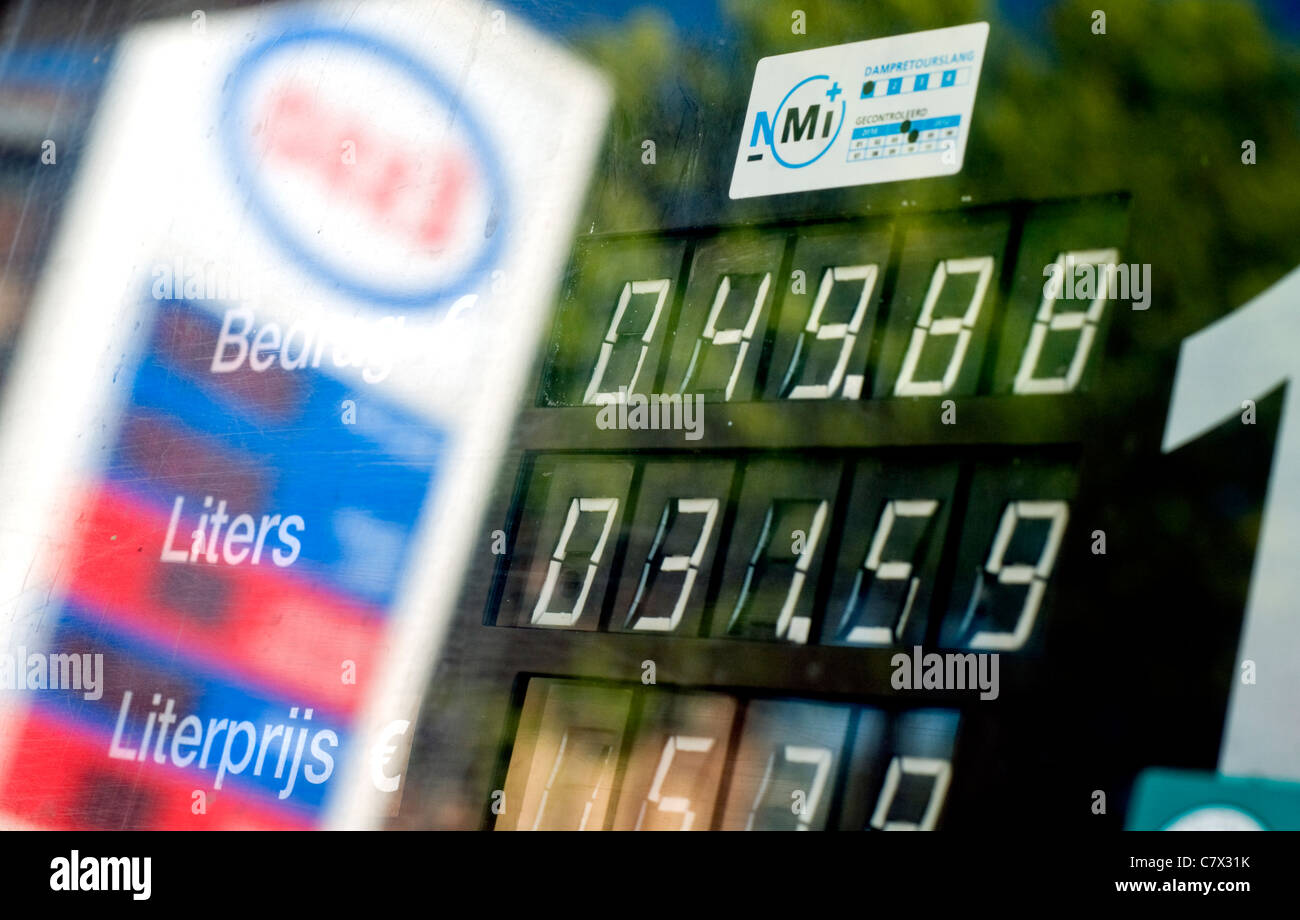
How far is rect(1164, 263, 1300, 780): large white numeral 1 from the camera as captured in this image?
59.4 inches

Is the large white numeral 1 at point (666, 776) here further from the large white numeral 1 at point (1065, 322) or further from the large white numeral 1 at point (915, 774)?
the large white numeral 1 at point (1065, 322)

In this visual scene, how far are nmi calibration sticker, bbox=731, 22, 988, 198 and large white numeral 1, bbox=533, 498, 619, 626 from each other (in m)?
0.37

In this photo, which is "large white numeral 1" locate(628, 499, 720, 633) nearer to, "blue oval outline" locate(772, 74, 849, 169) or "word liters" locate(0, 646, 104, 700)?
"blue oval outline" locate(772, 74, 849, 169)

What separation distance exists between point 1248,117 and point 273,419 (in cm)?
120

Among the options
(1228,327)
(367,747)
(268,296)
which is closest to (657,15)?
(268,296)

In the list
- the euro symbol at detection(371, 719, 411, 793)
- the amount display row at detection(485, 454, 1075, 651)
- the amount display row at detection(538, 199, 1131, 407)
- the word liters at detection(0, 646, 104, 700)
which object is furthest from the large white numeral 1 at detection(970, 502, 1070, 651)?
the word liters at detection(0, 646, 104, 700)

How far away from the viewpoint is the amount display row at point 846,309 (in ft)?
5.40

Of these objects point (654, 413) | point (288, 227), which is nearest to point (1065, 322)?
point (654, 413)

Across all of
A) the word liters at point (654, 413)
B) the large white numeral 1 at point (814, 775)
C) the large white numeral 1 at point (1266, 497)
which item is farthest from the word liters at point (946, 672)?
the word liters at point (654, 413)

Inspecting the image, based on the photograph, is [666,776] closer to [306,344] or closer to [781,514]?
[781,514]
